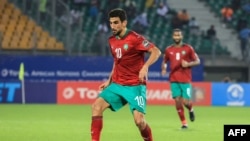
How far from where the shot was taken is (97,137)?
38.3 feet

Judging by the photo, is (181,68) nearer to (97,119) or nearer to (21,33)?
(97,119)

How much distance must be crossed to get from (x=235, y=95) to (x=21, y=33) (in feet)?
30.0

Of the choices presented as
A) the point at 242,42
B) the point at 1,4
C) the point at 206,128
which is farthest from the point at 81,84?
the point at 206,128

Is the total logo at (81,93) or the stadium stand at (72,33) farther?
the stadium stand at (72,33)

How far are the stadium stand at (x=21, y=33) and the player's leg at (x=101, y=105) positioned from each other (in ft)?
61.6

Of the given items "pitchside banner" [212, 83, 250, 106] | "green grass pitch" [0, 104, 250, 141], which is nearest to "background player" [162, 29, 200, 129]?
"green grass pitch" [0, 104, 250, 141]

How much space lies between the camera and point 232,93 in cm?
3106

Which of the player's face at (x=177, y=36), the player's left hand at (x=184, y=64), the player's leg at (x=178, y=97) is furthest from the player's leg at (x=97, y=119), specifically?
the player's left hand at (x=184, y=64)

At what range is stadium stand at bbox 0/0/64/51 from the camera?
31.1 metres

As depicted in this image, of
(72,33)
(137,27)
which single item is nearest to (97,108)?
(72,33)

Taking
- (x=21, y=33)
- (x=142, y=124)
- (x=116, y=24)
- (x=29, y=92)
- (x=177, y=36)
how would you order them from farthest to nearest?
(x=21, y=33) → (x=29, y=92) → (x=177, y=36) → (x=142, y=124) → (x=116, y=24)

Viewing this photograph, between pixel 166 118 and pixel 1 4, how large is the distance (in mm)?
13026

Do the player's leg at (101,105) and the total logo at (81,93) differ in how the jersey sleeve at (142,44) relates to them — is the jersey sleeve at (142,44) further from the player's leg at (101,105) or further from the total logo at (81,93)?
the total logo at (81,93)

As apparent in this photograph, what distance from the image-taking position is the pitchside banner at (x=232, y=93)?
3095 centimetres
